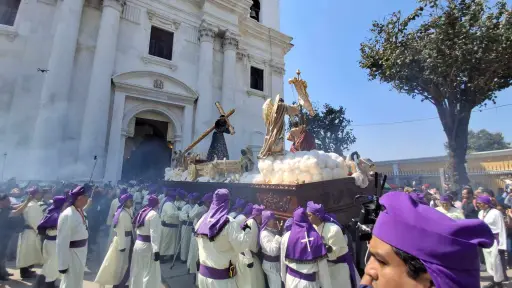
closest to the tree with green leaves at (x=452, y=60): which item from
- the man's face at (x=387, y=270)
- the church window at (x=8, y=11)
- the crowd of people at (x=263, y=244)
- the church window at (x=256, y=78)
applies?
the crowd of people at (x=263, y=244)

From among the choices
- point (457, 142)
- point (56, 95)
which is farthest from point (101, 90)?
point (457, 142)

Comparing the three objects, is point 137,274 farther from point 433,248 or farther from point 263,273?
point 433,248

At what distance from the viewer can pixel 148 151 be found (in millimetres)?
16578

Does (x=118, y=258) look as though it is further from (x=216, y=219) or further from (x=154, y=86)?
(x=154, y=86)

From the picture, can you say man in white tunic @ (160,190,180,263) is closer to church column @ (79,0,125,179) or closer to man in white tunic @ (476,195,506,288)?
church column @ (79,0,125,179)

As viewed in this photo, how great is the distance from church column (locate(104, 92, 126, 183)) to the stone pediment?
0.60 meters

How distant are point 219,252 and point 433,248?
8.61ft

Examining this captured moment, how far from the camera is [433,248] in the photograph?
3.03 feet

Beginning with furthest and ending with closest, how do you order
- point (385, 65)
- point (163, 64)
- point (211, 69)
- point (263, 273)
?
point (211, 69)
point (163, 64)
point (385, 65)
point (263, 273)

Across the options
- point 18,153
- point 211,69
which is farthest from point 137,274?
point 211,69

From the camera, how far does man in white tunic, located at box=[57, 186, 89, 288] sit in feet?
11.6

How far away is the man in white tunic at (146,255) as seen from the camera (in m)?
4.07

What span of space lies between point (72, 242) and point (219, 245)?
95.7 inches

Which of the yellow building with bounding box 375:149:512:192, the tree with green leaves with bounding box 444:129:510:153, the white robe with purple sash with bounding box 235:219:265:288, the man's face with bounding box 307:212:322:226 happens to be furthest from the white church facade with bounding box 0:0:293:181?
the tree with green leaves with bounding box 444:129:510:153
